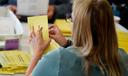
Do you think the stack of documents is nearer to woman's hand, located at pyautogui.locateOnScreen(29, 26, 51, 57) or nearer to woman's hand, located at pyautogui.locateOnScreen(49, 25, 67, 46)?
woman's hand, located at pyautogui.locateOnScreen(49, 25, 67, 46)

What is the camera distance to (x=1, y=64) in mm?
1584

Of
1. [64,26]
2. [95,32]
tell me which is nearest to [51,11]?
[64,26]

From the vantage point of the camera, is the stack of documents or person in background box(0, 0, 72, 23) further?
person in background box(0, 0, 72, 23)

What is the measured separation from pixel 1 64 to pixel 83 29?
0.60 metres

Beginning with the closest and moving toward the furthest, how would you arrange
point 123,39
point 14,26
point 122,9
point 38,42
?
point 38,42 → point 14,26 → point 123,39 → point 122,9

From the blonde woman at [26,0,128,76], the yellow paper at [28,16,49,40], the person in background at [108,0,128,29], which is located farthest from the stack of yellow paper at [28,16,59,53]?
the person in background at [108,0,128,29]

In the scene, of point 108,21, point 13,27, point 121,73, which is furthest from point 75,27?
point 13,27

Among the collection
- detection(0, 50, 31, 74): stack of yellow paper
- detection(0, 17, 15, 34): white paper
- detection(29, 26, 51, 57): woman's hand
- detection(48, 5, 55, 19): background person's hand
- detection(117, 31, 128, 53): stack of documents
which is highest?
detection(48, 5, 55, 19): background person's hand

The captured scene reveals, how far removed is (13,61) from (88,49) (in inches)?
23.2

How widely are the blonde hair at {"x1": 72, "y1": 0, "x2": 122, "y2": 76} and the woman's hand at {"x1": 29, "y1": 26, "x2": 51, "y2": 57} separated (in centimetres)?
36

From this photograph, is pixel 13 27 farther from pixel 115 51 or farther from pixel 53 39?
pixel 115 51

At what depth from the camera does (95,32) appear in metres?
1.21

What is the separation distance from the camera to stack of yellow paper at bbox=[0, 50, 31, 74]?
1559 mm

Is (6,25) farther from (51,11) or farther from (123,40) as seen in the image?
(123,40)
